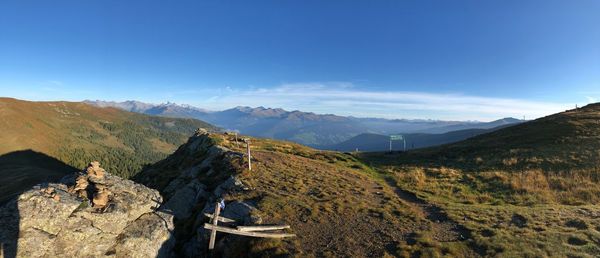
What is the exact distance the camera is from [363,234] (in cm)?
2380

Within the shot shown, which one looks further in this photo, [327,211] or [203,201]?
[203,201]

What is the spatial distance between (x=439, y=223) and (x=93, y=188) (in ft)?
88.6

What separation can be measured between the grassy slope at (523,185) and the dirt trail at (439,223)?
669 mm

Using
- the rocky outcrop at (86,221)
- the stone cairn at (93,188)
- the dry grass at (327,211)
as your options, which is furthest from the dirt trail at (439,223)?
the stone cairn at (93,188)

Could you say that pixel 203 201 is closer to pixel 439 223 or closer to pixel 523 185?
pixel 439 223

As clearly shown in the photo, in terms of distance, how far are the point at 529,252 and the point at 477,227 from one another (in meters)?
Result: 5.00

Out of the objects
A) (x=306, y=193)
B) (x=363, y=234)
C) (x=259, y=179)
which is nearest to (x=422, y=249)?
(x=363, y=234)

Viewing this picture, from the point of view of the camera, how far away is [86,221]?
75.9 ft

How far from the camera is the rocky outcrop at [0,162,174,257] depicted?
2059cm

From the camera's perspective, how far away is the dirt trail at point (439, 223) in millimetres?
23344

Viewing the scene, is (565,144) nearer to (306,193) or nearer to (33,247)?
(306,193)

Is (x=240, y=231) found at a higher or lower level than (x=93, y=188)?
lower

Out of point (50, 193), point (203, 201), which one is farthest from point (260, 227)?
point (50, 193)

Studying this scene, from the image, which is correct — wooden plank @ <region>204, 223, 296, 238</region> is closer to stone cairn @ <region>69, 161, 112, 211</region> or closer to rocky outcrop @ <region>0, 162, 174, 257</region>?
rocky outcrop @ <region>0, 162, 174, 257</region>
